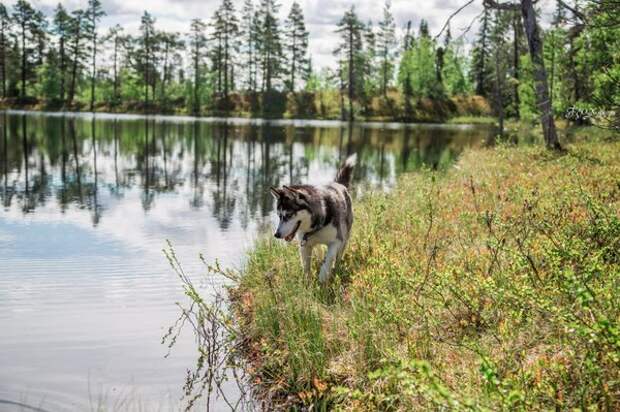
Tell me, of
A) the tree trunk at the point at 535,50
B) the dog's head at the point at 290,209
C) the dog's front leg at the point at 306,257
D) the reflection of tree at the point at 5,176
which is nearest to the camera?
the dog's head at the point at 290,209

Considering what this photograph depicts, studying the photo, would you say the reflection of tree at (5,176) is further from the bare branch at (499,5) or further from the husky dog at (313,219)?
the bare branch at (499,5)

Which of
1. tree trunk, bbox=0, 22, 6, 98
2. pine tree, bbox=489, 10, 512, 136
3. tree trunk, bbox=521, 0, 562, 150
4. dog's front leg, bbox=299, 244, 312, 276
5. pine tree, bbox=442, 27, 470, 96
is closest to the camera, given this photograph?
dog's front leg, bbox=299, 244, 312, 276

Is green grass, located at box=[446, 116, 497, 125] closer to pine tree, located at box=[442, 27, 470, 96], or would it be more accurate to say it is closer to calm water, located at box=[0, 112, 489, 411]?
pine tree, located at box=[442, 27, 470, 96]

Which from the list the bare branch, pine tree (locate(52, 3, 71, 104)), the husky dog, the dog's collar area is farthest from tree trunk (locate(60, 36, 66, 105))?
the dog's collar area

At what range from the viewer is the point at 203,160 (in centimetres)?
3042

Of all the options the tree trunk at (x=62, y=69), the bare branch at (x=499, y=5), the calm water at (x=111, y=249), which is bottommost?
the calm water at (x=111, y=249)

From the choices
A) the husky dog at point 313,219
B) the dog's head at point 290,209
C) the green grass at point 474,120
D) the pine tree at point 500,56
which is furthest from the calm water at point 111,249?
the green grass at point 474,120

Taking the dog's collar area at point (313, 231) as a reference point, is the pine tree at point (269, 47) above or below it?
above

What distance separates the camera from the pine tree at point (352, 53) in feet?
300

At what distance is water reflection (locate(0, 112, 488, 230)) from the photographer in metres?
18.5

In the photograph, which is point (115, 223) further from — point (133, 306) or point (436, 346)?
point (436, 346)

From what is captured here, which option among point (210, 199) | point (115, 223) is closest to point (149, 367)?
point (115, 223)

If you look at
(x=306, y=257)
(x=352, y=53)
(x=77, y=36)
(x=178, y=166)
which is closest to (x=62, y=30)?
(x=77, y=36)

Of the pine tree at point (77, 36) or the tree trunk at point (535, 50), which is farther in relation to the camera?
the pine tree at point (77, 36)
